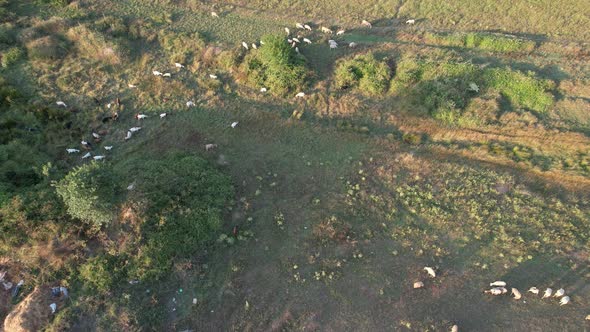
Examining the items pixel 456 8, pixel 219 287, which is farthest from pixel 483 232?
pixel 456 8

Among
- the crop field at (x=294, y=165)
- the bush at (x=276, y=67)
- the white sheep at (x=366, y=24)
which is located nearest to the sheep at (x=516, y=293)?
the crop field at (x=294, y=165)

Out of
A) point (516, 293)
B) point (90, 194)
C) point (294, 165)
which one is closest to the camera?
point (516, 293)

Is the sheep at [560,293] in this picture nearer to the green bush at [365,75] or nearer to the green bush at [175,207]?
the green bush at [365,75]

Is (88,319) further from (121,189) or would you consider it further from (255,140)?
(255,140)

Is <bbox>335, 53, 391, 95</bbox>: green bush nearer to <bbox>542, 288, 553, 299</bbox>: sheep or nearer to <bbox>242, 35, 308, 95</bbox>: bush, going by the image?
<bbox>242, 35, 308, 95</bbox>: bush

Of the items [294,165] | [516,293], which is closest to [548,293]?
[516,293]

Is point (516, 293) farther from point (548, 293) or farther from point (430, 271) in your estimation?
point (430, 271)
